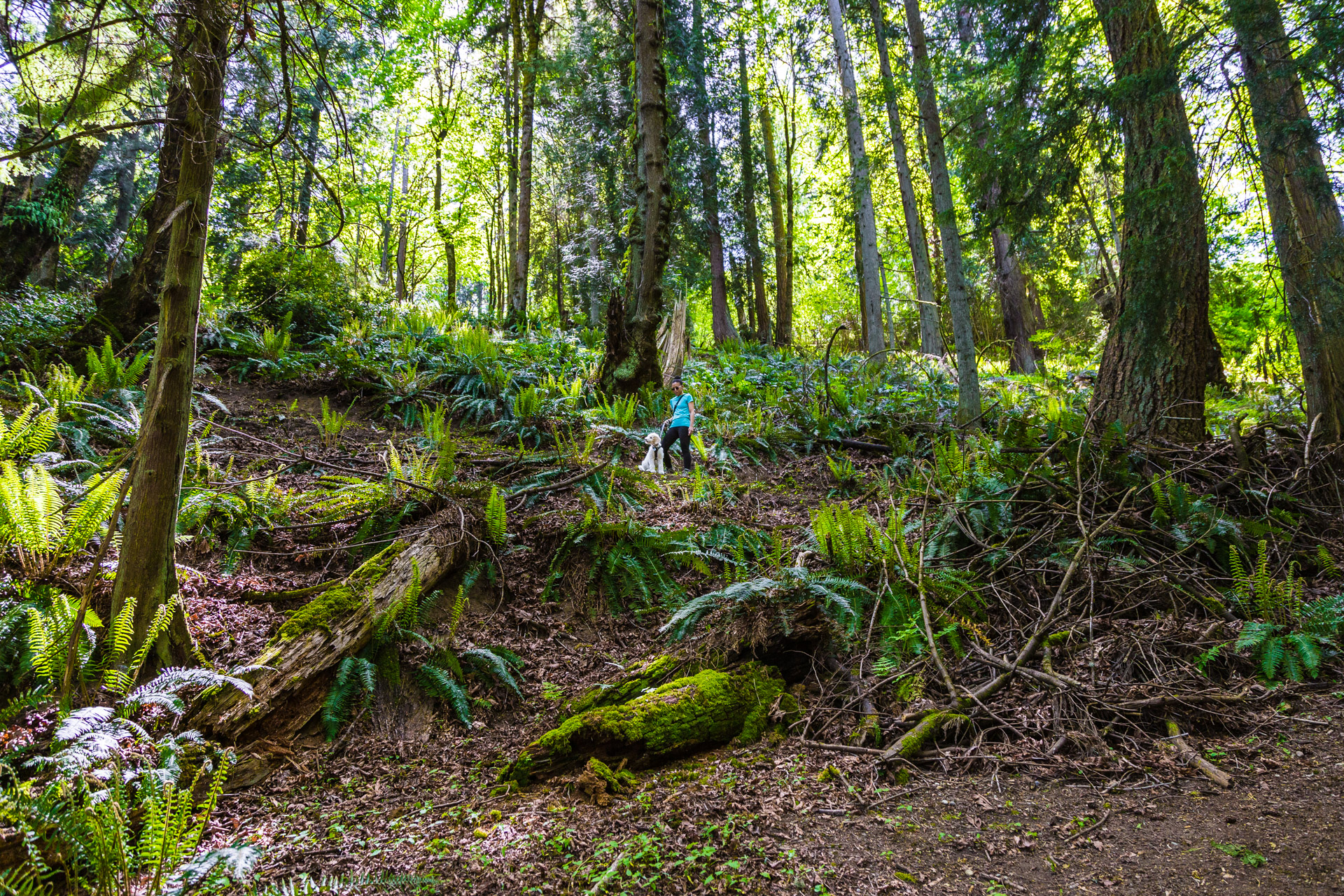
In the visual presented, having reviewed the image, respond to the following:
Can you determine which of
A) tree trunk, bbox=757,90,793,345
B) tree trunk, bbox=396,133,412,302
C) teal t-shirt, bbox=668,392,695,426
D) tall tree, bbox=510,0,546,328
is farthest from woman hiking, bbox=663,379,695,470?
tree trunk, bbox=396,133,412,302

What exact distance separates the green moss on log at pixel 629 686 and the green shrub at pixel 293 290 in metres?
8.41

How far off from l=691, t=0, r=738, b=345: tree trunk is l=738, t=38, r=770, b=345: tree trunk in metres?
0.81

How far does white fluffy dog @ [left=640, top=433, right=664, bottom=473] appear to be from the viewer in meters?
6.52

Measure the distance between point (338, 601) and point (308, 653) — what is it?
0.41 metres

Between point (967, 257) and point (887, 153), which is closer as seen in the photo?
point (887, 153)

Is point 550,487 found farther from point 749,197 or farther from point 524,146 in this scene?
point 749,197

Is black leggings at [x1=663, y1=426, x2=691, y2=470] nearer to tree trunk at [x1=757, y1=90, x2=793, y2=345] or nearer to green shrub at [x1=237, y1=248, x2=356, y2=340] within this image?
green shrub at [x1=237, y1=248, x2=356, y2=340]

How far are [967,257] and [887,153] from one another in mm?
4227

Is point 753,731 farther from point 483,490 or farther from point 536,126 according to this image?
point 536,126

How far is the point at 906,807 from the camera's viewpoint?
2469 mm

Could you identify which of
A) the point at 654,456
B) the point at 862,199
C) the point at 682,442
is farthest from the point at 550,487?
the point at 862,199

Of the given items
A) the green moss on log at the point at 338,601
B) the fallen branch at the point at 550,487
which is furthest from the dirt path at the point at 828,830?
the fallen branch at the point at 550,487

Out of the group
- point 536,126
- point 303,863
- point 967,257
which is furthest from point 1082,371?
point 536,126

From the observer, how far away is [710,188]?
51.5ft
